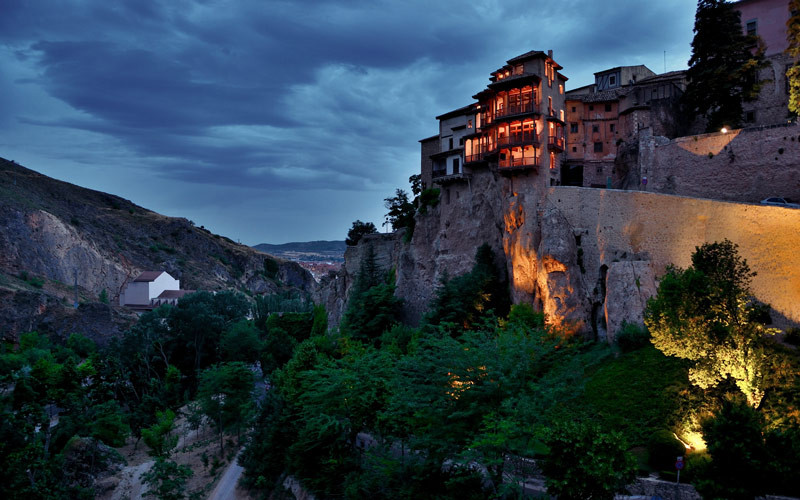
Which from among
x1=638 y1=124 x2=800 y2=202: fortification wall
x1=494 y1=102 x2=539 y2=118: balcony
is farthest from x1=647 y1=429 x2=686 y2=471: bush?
x1=494 y1=102 x2=539 y2=118: balcony

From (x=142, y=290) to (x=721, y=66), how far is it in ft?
297

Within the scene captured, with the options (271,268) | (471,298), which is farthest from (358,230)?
(271,268)

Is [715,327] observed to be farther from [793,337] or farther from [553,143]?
[553,143]

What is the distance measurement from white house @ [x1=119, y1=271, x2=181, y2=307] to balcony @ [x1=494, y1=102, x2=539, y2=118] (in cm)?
7554

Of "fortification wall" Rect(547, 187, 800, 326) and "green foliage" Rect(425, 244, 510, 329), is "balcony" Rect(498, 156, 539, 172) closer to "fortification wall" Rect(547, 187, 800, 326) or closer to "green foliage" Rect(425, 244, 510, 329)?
"fortification wall" Rect(547, 187, 800, 326)

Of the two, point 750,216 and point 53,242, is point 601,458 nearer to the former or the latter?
point 750,216

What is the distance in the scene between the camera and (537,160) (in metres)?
A: 34.6

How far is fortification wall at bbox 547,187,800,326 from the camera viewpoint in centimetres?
2277

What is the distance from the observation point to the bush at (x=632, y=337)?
26.3 m

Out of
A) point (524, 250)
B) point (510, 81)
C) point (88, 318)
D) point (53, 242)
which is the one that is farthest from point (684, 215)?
point (53, 242)

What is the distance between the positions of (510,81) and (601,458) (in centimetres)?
2743

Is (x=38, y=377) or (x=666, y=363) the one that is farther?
(x=38, y=377)

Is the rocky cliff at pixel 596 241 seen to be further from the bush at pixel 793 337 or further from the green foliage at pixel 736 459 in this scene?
the green foliage at pixel 736 459

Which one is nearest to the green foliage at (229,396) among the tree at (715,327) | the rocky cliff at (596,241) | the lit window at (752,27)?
the rocky cliff at (596,241)
